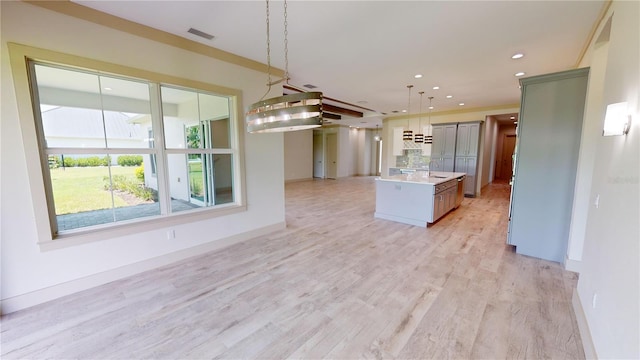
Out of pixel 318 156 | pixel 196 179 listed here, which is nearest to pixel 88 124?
pixel 196 179

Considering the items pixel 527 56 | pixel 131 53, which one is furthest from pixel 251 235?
pixel 527 56

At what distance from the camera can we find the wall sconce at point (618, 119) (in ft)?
4.77

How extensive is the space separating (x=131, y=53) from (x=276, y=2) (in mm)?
1800

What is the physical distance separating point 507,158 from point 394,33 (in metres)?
13.6

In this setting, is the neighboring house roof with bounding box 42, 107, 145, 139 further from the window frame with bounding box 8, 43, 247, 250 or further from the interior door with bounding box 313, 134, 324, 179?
the interior door with bounding box 313, 134, 324, 179

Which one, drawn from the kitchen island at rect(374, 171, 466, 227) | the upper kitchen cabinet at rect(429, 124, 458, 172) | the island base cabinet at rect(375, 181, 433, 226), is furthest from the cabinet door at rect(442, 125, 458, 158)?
the island base cabinet at rect(375, 181, 433, 226)

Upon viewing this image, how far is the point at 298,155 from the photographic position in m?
11.5

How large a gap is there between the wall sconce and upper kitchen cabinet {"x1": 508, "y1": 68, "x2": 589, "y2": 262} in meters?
1.77

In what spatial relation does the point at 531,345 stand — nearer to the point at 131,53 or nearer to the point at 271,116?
the point at 271,116

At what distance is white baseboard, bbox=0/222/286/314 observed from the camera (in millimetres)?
2264

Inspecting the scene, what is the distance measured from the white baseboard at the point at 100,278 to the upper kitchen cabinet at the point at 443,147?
7183 mm

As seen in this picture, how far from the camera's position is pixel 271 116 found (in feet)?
6.26

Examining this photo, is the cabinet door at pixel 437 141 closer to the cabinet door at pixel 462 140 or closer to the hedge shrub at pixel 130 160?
the cabinet door at pixel 462 140

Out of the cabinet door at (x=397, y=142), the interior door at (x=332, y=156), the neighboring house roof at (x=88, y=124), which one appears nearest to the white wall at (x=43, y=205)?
the neighboring house roof at (x=88, y=124)
